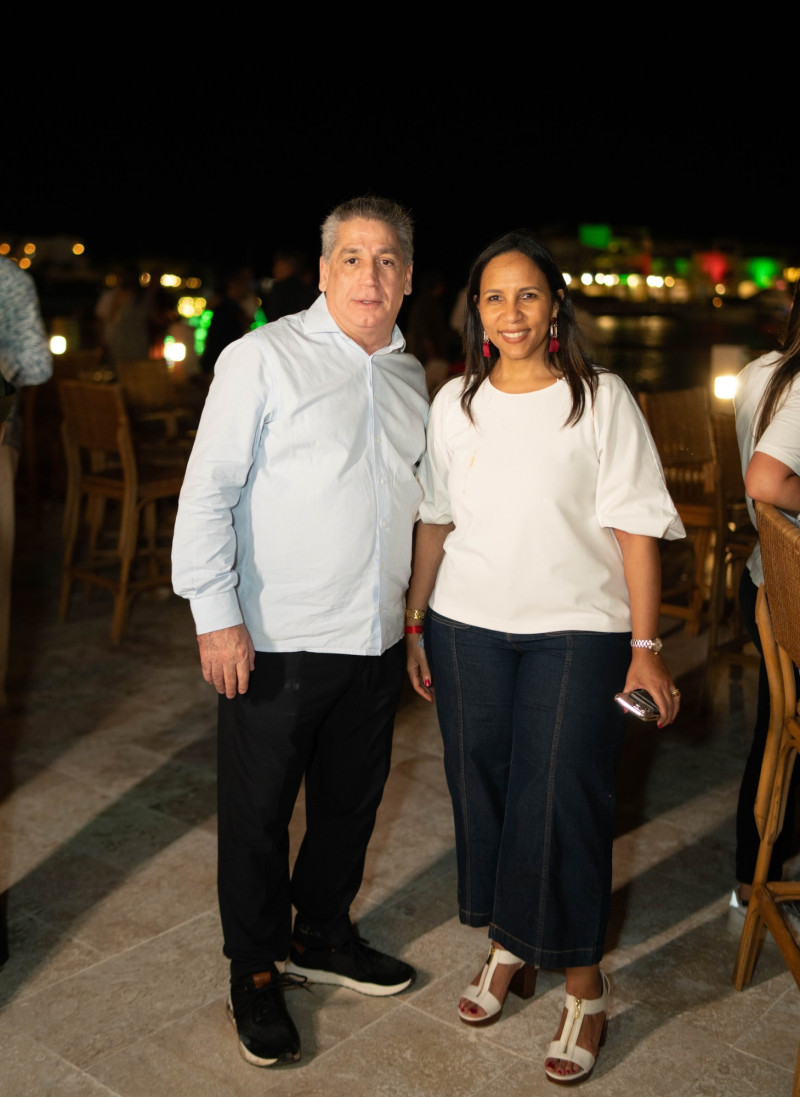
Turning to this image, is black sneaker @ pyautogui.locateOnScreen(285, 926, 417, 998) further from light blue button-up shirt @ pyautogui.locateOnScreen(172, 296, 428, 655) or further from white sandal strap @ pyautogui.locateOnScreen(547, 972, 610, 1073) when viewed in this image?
light blue button-up shirt @ pyautogui.locateOnScreen(172, 296, 428, 655)

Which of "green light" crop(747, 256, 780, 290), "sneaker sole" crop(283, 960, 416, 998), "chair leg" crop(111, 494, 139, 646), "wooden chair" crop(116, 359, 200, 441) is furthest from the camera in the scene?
"green light" crop(747, 256, 780, 290)

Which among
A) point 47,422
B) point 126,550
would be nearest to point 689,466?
point 126,550

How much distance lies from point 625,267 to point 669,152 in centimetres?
4206

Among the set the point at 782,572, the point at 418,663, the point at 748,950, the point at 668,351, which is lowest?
the point at 748,950

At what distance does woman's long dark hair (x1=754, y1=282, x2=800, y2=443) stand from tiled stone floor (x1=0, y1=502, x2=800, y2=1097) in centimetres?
121

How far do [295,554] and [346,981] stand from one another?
0.97 meters

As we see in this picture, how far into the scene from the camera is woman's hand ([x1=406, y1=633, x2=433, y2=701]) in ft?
6.87

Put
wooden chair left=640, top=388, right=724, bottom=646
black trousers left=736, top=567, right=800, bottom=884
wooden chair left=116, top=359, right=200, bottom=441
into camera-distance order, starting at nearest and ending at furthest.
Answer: black trousers left=736, top=567, right=800, bottom=884, wooden chair left=640, top=388, right=724, bottom=646, wooden chair left=116, top=359, right=200, bottom=441

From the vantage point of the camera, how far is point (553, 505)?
179 centimetres

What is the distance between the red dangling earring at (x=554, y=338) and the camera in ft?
5.97

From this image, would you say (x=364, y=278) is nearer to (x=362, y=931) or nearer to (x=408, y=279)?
(x=408, y=279)

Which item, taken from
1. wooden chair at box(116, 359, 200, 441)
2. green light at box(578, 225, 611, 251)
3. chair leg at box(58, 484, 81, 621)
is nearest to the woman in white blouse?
chair leg at box(58, 484, 81, 621)

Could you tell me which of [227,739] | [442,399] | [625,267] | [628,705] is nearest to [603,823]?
[628,705]

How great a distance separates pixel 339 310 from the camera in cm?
186
